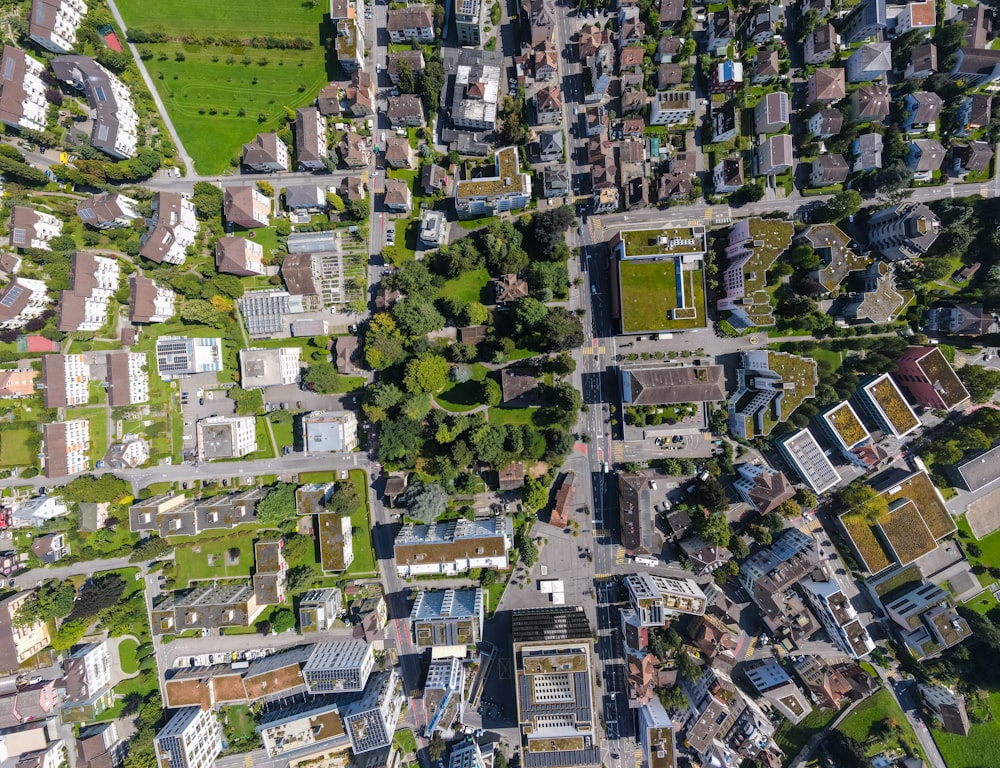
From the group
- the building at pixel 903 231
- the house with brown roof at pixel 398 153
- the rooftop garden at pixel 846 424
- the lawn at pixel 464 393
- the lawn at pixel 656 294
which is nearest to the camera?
the building at pixel 903 231

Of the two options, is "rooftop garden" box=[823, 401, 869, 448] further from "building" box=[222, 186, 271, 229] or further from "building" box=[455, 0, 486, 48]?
"building" box=[222, 186, 271, 229]

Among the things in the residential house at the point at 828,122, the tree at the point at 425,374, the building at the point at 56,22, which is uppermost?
the building at the point at 56,22

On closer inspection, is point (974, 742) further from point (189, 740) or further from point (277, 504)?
point (189, 740)

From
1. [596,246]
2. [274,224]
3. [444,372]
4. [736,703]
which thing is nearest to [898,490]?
[736,703]

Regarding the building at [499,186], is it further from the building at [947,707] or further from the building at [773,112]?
the building at [947,707]

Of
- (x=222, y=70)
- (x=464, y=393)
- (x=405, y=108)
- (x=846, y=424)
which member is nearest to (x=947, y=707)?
(x=846, y=424)

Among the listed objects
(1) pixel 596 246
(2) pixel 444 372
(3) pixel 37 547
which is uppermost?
(1) pixel 596 246

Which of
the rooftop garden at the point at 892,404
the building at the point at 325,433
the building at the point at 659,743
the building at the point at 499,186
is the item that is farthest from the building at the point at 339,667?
the rooftop garden at the point at 892,404

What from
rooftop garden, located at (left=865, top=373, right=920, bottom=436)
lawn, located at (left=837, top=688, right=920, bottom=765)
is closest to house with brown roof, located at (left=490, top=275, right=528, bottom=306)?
rooftop garden, located at (left=865, top=373, right=920, bottom=436)

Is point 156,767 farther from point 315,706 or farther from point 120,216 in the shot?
point 120,216
